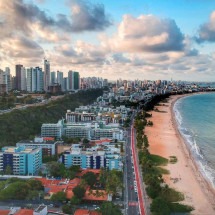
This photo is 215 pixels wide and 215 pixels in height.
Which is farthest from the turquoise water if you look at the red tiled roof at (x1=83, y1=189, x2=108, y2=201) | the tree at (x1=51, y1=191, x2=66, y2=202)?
the tree at (x1=51, y1=191, x2=66, y2=202)

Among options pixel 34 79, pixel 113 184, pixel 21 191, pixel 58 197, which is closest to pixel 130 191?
pixel 113 184

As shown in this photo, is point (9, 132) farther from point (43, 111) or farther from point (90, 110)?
point (90, 110)

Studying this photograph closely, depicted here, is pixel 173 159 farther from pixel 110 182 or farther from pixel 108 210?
pixel 108 210

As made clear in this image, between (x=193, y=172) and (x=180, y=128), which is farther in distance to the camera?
(x=180, y=128)

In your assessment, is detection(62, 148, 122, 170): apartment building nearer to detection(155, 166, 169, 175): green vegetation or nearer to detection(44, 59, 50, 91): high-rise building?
detection(155, 166, 169, 175): green vegetation

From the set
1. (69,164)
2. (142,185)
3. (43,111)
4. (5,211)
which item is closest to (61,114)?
(43,111)

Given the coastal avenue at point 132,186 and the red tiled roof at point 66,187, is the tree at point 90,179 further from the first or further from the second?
the coastal avenue at point 132,186

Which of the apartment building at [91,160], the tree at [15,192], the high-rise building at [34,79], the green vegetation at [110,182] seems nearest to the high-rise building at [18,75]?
the high-rise building at [34,79]
